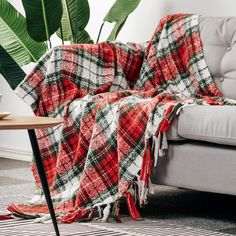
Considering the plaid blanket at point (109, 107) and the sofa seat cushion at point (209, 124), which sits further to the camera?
the plaid blanket at point (109, 107)

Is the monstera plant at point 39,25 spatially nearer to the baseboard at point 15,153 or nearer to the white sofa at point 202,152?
the baseboard at point 15,153

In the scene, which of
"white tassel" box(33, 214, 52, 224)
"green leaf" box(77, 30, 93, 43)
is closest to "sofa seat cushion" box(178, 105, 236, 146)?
"white tassel" box(33, 214, 52, 224)

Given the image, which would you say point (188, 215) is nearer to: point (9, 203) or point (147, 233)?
point (147, 233)

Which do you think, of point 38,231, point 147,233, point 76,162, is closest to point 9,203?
point 76,162

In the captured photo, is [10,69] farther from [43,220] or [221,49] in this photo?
[43,220]

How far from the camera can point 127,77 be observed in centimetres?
331

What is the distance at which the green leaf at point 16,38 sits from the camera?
12.6ft

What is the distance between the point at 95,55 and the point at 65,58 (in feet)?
0.52

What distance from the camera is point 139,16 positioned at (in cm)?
399

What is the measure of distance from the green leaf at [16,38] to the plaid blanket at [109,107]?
2.47 feet

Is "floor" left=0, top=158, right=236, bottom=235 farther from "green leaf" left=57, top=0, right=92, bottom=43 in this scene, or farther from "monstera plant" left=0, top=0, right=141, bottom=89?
"green leaf" left=57, top=0, right=92, bottom=43

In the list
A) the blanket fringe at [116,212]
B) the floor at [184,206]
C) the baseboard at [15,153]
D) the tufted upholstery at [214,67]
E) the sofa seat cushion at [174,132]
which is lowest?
the baseboard at [15,153]

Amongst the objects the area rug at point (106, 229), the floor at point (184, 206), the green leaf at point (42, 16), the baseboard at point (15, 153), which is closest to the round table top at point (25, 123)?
the area rug at point (106, 229)

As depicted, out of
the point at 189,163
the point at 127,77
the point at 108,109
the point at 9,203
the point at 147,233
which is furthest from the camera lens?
the point at 127,77
